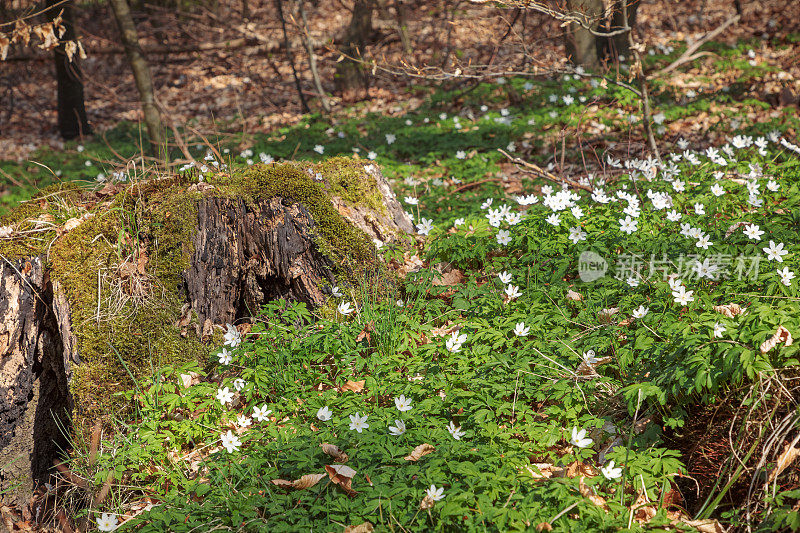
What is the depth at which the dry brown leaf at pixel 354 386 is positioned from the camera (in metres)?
3.16

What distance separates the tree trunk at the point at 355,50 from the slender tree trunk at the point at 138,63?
11.1ft

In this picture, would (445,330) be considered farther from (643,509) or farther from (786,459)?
(786,459)

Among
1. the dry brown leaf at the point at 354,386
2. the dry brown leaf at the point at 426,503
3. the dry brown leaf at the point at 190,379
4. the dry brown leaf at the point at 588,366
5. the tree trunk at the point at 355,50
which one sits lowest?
the dry brown leaf at the point at 190,379

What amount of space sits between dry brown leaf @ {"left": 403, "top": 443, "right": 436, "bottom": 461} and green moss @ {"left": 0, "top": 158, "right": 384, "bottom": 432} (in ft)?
5.14

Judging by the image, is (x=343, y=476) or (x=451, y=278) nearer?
(x=343, y=476)

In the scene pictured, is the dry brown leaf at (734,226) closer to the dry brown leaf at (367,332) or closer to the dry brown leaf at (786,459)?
the dry brown leaf at (786,459)

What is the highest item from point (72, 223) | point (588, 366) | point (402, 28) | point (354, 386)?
point (402, 28)

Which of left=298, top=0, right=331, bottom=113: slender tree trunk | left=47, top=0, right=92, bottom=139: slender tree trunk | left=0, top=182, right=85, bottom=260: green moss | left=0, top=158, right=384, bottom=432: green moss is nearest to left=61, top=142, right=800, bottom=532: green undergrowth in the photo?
left=0, top=158, right=384, bottom=432: green moss

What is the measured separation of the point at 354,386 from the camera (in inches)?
125

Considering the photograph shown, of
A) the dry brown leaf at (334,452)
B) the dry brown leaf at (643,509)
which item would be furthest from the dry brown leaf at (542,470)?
the dry brown leaf at (334,452)

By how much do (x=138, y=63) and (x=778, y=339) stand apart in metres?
8.50

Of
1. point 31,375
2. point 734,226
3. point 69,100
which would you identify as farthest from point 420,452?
point 69,100

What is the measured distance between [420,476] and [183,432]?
1425 mm

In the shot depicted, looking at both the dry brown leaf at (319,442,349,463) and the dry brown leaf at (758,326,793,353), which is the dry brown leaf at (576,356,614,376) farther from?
the dry brown leaf at (319,442,349,463)
